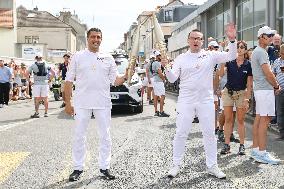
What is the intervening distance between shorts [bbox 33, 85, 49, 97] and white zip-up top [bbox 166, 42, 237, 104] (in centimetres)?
869

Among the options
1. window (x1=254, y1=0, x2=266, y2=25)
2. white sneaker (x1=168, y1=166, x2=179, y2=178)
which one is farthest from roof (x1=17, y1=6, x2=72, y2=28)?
white sneaker (x1=168, y1=166, x2=179, y2=178)

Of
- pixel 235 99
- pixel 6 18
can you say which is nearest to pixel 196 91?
pixel 235 99

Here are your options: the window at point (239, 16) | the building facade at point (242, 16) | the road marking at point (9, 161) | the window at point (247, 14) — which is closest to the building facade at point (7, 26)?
the building facade at point (242, 16)

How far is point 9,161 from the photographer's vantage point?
7.61 meters

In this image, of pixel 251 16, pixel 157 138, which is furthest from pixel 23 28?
pixel 157 138

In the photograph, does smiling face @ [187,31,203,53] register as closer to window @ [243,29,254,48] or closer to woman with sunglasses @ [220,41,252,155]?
woman with sunglasses @ [220,41,252,155]

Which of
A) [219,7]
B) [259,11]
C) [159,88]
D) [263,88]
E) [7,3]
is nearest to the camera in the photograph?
[263,88]

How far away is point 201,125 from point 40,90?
892 centimetres

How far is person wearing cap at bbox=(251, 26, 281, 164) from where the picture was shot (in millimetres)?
7363

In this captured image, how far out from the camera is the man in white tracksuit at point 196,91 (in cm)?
639

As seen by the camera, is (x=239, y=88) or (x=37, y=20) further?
(x=37, y=20)

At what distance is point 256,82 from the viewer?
7574mm

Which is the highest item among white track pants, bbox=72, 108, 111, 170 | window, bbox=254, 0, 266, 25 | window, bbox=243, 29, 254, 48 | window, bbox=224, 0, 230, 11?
window, bbox=224, 0, 230, 11

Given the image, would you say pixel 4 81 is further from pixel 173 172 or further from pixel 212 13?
pixel 173 172
